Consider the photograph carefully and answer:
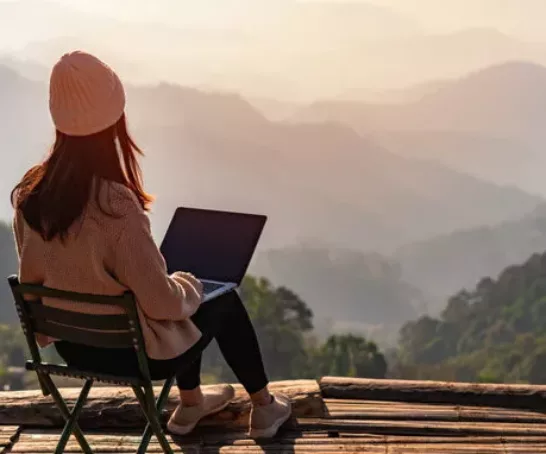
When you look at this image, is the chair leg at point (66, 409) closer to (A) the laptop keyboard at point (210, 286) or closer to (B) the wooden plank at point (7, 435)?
(A) the laptop keyboard at point (210, 286)

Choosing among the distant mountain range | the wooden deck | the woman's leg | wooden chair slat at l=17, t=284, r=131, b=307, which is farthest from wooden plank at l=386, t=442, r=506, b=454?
the distant mountain range

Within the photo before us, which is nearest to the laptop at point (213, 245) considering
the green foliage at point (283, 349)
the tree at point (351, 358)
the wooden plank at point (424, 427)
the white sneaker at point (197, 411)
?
the white sneaker at point (197, 411)

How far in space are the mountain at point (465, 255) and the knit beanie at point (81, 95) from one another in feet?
281

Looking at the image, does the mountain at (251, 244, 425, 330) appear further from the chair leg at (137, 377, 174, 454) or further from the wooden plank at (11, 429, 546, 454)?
the chair leg at (137, 377, 174, 454)

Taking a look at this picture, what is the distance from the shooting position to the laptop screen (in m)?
2.10

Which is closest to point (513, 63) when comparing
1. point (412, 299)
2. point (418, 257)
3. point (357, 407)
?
point (418, 257)

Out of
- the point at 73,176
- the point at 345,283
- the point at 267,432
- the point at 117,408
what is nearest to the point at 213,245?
the point at 73,176

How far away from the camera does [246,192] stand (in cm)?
10825

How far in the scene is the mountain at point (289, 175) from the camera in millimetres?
104812

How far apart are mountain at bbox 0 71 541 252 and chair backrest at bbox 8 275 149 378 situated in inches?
3778

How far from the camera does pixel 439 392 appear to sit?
2730 millimetres

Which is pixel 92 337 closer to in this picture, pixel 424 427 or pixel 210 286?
pixel 210 286

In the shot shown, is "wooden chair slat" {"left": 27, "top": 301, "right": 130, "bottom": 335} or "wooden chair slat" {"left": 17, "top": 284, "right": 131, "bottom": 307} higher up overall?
"wooden chair slat" {"left": 17, "top": 284, "right": 131, "bottom": 307}

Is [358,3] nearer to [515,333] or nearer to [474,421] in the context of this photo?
[515,333]
